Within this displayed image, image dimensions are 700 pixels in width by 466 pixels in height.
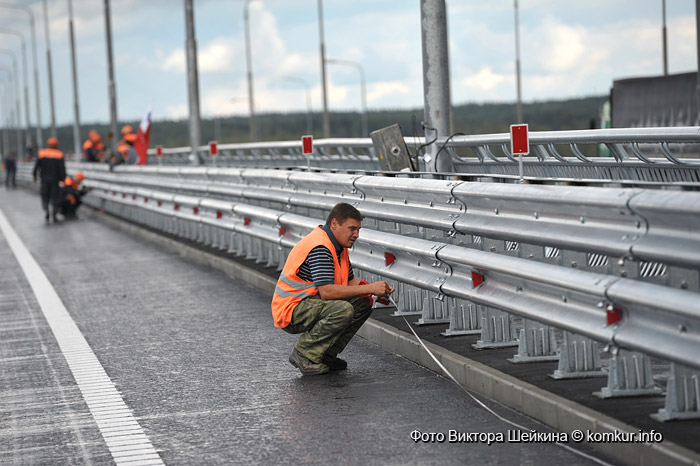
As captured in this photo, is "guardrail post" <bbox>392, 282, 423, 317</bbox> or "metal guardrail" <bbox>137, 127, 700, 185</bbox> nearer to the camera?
"guardrail post" <bbox>392, 282, 423, 317</bbox>

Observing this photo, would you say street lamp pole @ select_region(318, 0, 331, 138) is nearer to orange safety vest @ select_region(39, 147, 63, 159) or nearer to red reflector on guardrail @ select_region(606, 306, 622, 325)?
orange safety vest @ select_region(39, 147, 63, 159)

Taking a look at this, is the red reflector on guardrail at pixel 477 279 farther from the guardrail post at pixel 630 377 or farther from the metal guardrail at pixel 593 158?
the metal guardrail at pixel 593 158

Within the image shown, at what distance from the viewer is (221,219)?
54.7 ft

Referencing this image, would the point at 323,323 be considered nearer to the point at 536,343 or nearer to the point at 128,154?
the point at 536,343

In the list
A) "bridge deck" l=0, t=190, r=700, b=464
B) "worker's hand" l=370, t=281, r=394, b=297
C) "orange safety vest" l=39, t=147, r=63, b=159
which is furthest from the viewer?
"orange safety vest" l=39, t=147, r=63, b=159

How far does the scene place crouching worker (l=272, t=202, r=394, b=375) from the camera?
330 inches

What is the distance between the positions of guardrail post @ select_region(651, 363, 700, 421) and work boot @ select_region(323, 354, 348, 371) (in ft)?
10.2

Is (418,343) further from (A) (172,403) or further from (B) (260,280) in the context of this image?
(B) (260,280)

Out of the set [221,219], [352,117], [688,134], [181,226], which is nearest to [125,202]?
[181,226]

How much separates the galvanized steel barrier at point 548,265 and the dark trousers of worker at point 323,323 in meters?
0.67

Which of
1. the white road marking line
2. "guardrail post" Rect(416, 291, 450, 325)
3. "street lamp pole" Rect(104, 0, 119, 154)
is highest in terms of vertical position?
"street lamp pole" Rect(104, 0, 119, 154)

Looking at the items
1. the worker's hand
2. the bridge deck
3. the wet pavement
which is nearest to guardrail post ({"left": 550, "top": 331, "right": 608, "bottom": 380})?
the bridge deck

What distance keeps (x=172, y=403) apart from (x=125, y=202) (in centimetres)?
1972

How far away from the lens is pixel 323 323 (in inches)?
335
